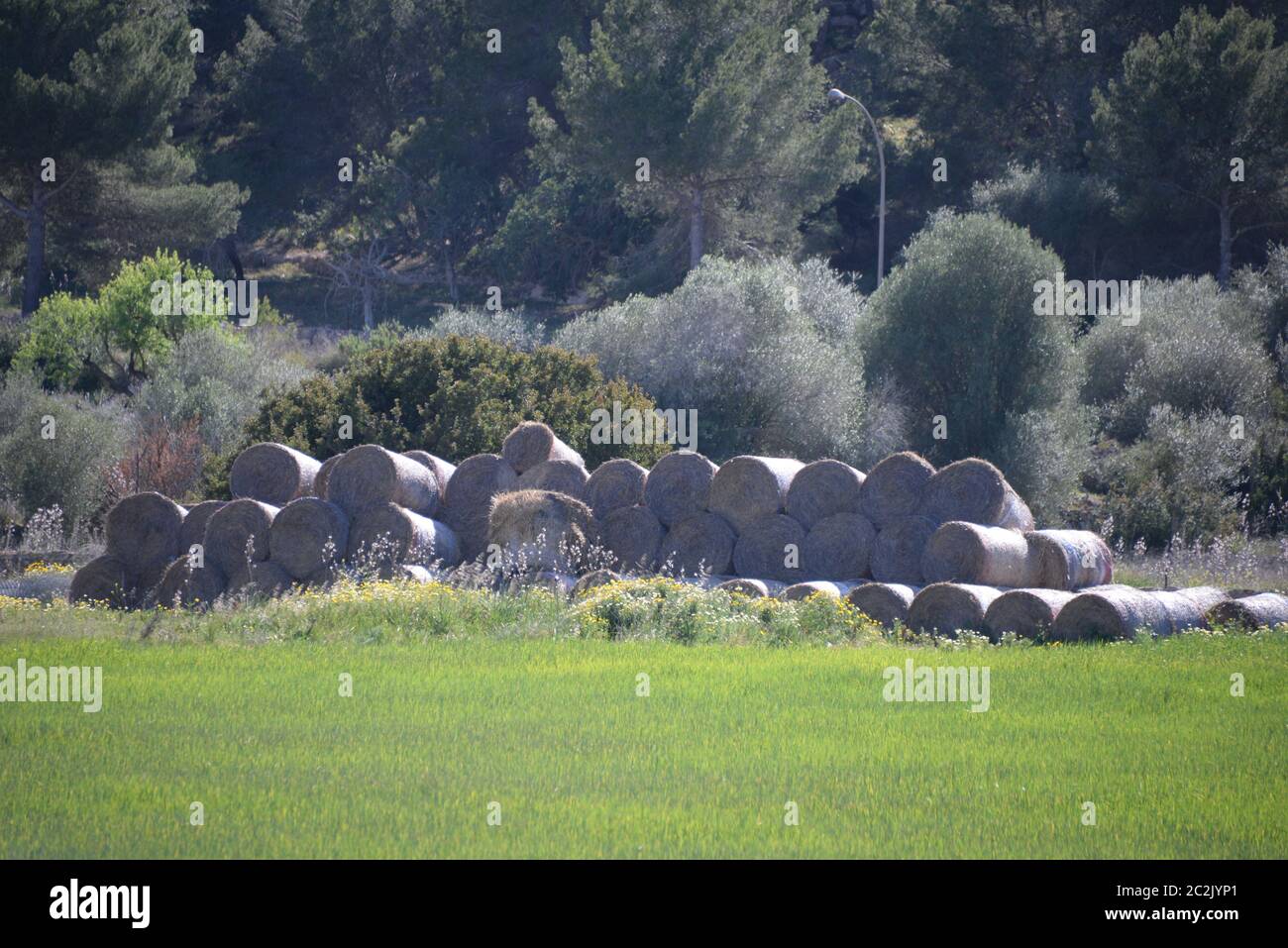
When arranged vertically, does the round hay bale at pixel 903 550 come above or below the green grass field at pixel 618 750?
above

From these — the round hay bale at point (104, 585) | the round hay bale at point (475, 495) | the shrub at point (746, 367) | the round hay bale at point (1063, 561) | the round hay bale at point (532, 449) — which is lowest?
the round hay bale at point (104, 585)

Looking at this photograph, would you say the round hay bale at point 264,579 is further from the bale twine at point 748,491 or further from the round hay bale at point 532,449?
the bale twine at point 748,491

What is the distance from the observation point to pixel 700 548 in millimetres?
20438

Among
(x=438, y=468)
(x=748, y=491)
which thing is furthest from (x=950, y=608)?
(x=438, y=468)

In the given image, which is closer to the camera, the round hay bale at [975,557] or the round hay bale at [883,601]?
the round hay bale at [883,601]

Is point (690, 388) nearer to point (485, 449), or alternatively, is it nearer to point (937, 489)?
point (485, 449)

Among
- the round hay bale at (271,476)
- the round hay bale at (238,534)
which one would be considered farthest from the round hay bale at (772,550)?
the round hay bale at (238,534)

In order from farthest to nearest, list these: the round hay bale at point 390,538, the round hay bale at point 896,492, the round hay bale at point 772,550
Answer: the round hay bale at point 896,492, the round hay bale at point 772,550, the round hay bale at point 390,538

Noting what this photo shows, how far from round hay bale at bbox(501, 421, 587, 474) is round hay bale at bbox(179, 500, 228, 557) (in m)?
4.30

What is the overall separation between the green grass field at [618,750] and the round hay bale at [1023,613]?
4.91 ft

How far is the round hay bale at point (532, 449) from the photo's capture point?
71.0ft

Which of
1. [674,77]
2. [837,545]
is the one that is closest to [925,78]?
[674,77]

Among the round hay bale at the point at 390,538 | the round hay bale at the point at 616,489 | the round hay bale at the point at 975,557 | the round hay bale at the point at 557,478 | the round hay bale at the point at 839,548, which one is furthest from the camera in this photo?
the round hay bale at the point at 616,489

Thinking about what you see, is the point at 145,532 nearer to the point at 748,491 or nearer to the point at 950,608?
the point at 748,491
